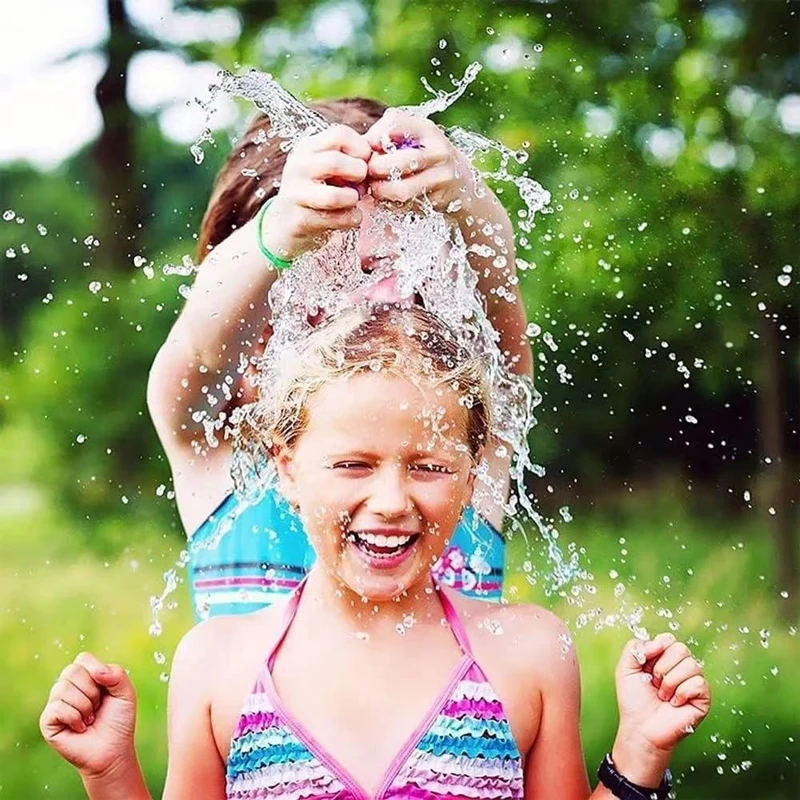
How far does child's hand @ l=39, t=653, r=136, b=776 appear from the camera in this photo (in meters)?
1.80

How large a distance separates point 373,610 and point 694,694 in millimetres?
408

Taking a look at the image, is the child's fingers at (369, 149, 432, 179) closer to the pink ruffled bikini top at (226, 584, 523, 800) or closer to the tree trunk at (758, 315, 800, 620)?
the pink ruffled bikini top at (226, 584, 523, 800)

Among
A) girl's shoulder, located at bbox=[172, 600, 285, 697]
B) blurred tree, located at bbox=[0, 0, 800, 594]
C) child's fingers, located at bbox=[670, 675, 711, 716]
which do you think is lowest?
child's fingers, located at bbox=[670, 675, 711, 716]

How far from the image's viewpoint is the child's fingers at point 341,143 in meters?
1.79

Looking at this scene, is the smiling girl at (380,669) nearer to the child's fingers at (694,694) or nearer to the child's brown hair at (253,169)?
the child's fingers at (694,694)

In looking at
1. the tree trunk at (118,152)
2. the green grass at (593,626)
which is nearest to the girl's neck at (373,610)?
the green grass at (593,626)

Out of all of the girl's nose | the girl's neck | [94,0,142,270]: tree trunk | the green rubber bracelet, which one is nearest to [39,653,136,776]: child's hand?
the girl's neck

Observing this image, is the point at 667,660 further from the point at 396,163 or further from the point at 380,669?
the point at 396,163

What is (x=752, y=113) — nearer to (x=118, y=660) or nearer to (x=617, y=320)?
(x=617, y=320)

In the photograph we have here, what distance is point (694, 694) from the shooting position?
5.84ft

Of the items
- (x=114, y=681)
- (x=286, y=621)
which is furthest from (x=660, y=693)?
(x=114, y=681)

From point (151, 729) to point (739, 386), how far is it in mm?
2698

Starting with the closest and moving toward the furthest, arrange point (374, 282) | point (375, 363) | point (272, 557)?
point (375, 363), point (374, 282), point (272, 557)

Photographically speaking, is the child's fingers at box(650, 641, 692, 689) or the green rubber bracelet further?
the green rubber bracelet
